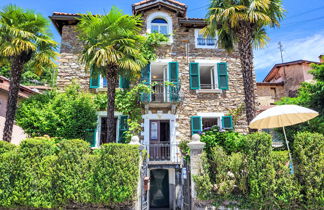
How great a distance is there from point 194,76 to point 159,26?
A: 3890 mm

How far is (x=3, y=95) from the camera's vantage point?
13.3 m

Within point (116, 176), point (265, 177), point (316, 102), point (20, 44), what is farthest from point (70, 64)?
point (316, 102)

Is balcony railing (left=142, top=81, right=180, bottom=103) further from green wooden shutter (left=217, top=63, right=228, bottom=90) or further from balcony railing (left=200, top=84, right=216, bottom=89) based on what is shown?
green wooden shutter (left=217, top=63, right=228, bottom=90)

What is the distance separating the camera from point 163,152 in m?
11.8

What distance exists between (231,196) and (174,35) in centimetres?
1008

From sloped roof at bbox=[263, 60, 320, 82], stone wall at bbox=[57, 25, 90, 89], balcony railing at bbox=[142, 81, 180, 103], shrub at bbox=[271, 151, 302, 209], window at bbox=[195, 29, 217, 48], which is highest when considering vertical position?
sloped roof at bbox=[263, 60, 320, 82]

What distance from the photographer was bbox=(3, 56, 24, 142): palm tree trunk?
8745 millimetres

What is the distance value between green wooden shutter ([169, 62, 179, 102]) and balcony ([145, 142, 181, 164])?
2.45m

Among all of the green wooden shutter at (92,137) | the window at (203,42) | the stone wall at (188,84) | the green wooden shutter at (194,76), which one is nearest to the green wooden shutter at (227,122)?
the stone wall at (188,84)

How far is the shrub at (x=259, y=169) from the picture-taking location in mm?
5594

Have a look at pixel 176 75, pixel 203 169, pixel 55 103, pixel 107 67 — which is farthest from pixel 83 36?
pixel 203 169

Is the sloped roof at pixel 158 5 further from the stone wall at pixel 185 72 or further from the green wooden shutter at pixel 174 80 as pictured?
the green wooden shutter at pixel 174 80

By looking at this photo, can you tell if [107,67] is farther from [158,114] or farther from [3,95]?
[3,95]

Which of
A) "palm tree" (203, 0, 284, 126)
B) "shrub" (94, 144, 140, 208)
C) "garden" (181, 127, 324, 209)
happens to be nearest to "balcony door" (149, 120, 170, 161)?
"palm tree" (203, 0, 284, 126)
